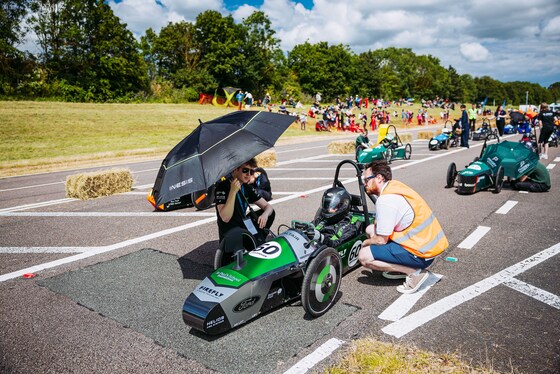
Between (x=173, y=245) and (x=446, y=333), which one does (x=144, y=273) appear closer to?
(x=173, y=245)

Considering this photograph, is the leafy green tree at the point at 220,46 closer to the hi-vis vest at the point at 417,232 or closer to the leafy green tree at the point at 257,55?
the leafy green tree at the point at 257,55

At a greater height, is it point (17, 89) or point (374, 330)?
point (17, 89)

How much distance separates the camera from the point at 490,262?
508cm

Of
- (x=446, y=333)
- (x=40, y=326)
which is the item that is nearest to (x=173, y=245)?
(x=40, y=326)

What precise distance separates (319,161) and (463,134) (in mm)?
7975

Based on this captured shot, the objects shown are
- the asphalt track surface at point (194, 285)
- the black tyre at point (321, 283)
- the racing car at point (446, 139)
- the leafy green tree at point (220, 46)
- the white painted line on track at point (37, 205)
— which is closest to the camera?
the asphalt track surface at point (194, 285)

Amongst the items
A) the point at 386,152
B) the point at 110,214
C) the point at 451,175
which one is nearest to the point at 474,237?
the point at 451,175

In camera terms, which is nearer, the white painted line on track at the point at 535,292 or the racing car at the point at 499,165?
the white painted line on track at the point at 535,292

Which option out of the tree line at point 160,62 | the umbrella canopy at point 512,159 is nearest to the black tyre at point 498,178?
the umbrella canopy at point 512,159

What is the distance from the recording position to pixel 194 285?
450 centimetres

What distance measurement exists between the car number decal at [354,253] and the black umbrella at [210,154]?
1674 mm

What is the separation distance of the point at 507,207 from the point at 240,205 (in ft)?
20.7

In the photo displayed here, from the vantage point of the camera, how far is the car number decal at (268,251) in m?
3.62

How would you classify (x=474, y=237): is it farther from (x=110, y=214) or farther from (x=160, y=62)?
(x=160, y=62)
